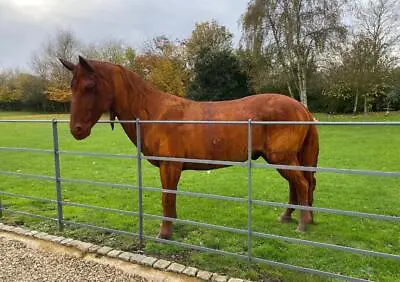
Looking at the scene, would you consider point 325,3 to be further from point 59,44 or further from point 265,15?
point 59,44

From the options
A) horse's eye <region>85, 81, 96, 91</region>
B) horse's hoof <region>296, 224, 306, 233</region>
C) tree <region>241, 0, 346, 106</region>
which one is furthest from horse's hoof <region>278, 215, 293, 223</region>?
tree <region>241, 0, 346, 106</region>

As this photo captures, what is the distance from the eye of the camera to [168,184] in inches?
161

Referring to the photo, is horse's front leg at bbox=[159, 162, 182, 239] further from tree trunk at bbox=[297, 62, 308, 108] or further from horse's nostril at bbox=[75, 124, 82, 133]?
tree trunk at bbox=[297, 62, 308, 108]

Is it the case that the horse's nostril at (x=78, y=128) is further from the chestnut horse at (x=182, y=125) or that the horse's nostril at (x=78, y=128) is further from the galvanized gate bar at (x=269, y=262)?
the galvanized gate bar at (x=269, y=262)

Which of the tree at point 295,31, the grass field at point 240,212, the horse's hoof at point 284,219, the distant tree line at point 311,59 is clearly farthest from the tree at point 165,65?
the horse's hoof at point 284,219

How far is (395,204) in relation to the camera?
571cm

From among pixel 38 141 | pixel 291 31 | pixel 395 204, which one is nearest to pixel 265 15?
pixel 291 31

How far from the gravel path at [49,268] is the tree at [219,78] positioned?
1150 inches

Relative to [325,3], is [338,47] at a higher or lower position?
lower

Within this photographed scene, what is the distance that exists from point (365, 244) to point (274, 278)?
4.81 feet

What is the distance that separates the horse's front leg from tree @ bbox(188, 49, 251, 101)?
28.7 meters

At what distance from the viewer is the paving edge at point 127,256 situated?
329 cm

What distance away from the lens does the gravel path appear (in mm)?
3424

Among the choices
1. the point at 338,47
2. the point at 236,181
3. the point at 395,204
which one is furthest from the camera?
the point at 338,47
